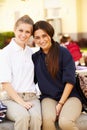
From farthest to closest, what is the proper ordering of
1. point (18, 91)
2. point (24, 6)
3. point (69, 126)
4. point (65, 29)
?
point (65, 29)
point (24, 6)
point (18, 91)
point (69, 126)

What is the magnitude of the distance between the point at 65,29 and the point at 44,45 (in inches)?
593

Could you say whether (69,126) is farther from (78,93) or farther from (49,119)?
(78,93)

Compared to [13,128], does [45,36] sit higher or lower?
higher

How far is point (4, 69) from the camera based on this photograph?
2826mm

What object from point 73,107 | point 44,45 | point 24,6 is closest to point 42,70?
point 44,45

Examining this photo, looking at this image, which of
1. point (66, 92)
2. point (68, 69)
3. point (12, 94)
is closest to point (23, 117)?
point (12, 94)

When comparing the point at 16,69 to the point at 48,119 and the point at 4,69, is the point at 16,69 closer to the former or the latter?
the point at 4,69

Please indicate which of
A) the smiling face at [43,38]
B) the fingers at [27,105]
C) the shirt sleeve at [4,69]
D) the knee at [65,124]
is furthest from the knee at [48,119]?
the smiling face at [43,38]

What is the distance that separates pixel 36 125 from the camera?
261cm

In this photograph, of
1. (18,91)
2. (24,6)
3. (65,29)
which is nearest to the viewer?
(18,91)

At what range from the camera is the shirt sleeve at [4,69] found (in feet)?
9.20

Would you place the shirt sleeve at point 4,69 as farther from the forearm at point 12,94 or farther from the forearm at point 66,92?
the forearm at point 66,92

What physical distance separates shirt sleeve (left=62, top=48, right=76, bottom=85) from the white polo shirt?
0.29 m

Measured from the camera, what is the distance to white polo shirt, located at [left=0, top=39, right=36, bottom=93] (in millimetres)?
2824
